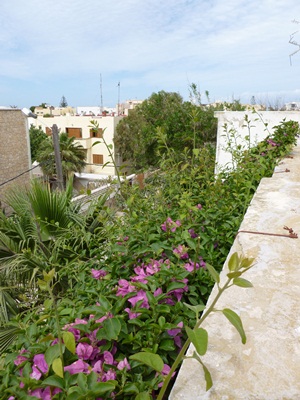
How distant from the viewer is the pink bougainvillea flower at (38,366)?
0.95 m

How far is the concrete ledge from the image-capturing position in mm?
857

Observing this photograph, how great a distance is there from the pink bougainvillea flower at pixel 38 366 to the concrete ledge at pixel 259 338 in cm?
37

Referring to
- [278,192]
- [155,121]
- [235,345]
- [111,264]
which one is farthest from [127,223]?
[155,121]

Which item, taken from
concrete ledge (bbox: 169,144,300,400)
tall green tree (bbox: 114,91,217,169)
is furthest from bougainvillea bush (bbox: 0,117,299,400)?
tall green tree (bbox: 114,91,217,169)

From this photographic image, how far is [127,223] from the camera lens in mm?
2223

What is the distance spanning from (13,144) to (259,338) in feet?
53.0

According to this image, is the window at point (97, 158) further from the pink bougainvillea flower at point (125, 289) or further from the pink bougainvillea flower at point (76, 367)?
the pink bougainvillea flower at point (76, 367)

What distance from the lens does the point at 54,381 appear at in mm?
880

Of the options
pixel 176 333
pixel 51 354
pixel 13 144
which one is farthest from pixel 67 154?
pixel 51 354

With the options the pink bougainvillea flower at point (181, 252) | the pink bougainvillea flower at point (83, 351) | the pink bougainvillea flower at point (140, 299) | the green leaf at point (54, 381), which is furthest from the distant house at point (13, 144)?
the green leaf at point (54, 381)

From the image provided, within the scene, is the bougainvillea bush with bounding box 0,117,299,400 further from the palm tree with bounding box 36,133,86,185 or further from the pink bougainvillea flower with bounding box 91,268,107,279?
the palm tree with bounding box 36,133,86,185

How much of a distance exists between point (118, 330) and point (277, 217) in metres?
1.33

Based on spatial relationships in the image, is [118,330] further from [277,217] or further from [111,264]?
[277,217]

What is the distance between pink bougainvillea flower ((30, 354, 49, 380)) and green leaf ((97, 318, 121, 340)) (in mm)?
164
